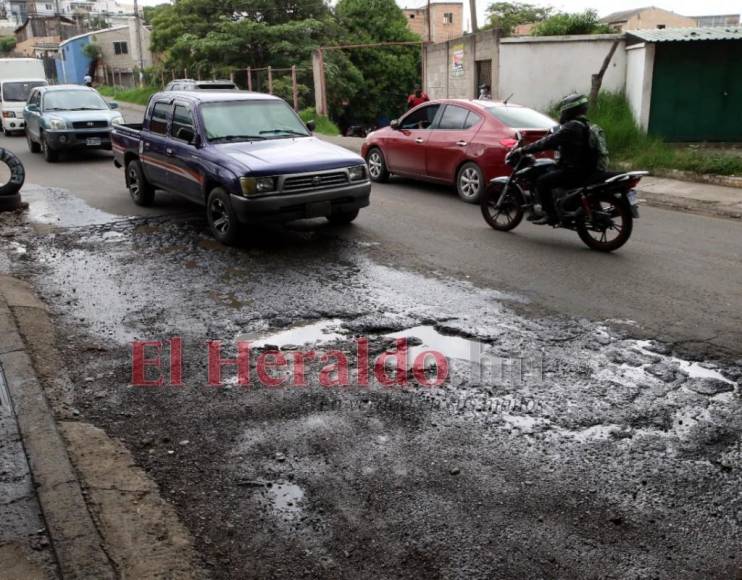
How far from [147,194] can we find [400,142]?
14.8 ft

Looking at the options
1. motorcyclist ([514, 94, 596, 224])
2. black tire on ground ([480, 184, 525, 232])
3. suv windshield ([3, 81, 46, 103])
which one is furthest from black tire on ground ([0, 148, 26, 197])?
suv windshield ([3, 81, 46, 103])

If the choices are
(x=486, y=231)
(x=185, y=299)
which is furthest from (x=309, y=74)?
(x=185, y=299)

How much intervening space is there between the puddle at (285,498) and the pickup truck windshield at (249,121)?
6.37m

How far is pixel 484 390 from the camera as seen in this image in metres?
4.86

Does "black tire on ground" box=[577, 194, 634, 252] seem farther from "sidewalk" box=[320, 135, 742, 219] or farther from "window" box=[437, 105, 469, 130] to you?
"window" box=[437, 105, 469, 130]

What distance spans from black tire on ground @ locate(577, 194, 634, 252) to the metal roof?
28.9 feet

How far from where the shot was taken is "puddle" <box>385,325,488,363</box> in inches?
215

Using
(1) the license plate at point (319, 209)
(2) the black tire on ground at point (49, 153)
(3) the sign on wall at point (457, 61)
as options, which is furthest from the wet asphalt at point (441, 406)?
(3) the sign on wall at point (457, 61)

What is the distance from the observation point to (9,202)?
11211 millimetres

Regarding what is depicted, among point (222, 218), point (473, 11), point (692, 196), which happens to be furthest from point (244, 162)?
point (473, 11)

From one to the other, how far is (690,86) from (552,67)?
3618 millimetres

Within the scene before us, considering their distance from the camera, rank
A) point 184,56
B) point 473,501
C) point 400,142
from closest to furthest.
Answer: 1. point 473,501
2. point 400,142
3. point 184,56

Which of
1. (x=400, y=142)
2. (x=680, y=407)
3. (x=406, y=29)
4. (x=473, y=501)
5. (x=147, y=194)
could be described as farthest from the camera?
(x=406, y=29)

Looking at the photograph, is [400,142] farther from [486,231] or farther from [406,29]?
[406,29]
